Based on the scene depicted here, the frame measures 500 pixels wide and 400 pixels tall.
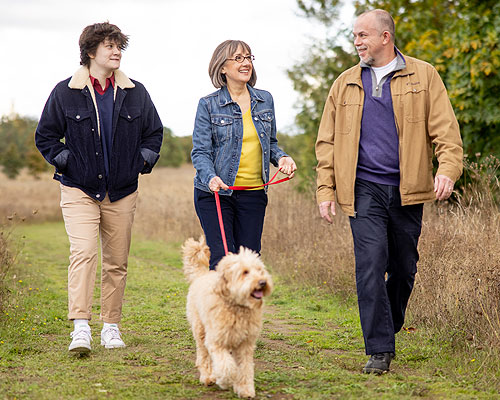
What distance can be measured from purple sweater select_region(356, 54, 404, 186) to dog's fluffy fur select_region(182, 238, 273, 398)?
48.5 inches

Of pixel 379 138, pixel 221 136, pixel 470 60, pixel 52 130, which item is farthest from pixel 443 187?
pixel 470 60

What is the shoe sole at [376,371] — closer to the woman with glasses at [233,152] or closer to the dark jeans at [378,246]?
the dark jeans at [378,246]

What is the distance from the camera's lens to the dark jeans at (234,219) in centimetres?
534

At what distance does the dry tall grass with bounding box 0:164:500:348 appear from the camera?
554 centimetres

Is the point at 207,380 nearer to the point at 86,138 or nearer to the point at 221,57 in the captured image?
the point at 86,138

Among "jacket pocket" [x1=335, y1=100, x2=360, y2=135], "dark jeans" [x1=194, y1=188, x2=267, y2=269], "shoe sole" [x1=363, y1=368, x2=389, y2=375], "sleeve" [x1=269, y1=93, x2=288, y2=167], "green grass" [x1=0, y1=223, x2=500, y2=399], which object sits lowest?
"green grass" [x1=0, y1=223, x2=500, y2=399]

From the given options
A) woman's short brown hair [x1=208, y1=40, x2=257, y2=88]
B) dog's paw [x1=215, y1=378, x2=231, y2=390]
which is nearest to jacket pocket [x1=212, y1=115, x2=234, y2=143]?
woman's short brown hair [x1=208, y1=40, x2=257, y2=88]

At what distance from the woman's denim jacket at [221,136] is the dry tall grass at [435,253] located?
1.98 m

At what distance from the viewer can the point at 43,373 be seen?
16.3 ft

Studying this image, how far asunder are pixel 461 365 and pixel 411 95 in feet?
6.70

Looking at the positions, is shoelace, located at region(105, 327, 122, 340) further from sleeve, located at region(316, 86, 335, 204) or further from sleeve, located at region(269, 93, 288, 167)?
sleeve, located at region(316, 86, 335, 204)

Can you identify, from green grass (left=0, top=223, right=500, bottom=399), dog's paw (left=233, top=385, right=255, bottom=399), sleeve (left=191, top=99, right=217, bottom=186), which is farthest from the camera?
sleeve (left=191, top=99, right=217, bottom=186)

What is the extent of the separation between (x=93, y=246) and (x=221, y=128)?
4.90 feet

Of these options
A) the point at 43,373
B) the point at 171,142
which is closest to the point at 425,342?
the point at 43,373
